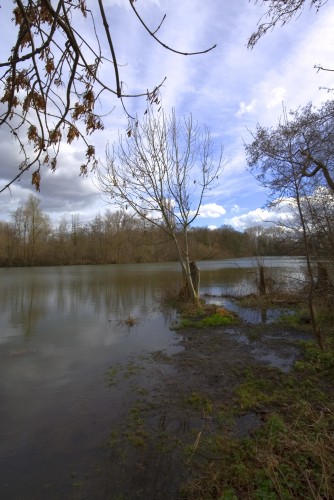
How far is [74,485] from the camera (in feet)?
12.0

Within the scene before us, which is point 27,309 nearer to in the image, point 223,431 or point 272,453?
point 223,431

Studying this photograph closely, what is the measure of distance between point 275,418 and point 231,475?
113 cm

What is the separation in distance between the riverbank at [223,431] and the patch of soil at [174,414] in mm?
13

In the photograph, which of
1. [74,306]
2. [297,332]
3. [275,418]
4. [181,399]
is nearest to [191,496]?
[275,418]

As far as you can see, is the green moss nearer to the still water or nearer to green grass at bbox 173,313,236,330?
the still water

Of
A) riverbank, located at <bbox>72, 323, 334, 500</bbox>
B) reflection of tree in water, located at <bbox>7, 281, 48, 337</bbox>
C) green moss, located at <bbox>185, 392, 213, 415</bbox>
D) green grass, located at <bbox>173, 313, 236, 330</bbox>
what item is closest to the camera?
riverbank, located at <bbox>72, 323, 334, 500</bbox>

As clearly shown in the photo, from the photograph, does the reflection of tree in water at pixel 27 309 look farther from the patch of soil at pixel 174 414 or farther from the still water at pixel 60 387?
the patch of soil at pixel 174 414

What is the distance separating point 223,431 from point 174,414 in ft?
2.98

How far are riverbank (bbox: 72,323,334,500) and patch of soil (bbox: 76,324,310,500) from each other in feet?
0.04

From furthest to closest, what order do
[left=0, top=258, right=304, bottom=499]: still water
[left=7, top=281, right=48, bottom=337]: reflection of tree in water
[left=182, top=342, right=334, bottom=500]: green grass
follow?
[left=7, top=281, right=48, bottom=337]: reflection of tree in water → [left=0, top=258, right=304, bottom=499]: still water → [left=182, top=342, right=334, bottom=500]: green grass

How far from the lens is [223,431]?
452cm

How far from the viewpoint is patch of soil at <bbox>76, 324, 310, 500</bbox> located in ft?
12.0

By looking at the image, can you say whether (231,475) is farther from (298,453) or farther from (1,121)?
(1,121)

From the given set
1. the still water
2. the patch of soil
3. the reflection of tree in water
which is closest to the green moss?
the patch of soil
